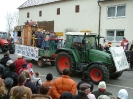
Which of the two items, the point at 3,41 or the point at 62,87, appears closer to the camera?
the point at 62,87

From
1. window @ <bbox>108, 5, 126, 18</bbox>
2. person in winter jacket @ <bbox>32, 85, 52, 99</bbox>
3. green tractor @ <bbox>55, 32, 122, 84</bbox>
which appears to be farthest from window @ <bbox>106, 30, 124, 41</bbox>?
person in winter jacket @ <bbox>32, 85, 52, 99</bbox>

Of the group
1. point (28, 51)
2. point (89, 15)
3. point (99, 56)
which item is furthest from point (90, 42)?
point (89, 15)

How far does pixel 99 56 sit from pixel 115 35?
11.5 metres

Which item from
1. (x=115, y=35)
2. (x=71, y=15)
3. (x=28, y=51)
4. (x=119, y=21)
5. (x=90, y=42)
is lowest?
(x=28, y=51)

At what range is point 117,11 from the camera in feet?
69.1

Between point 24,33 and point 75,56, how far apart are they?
19.6 ft

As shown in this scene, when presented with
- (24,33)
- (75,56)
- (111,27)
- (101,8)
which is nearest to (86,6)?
(101,8)

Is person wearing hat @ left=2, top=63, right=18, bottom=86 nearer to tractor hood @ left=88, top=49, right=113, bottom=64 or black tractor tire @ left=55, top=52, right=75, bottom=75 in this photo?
black tractor tire @ left=55, top=52, right=75, bottom=75

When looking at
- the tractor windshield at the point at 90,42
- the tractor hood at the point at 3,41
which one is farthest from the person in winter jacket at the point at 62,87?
the tractor hood at the point at 3,41

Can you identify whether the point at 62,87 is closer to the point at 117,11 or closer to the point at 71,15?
the point at 117,11

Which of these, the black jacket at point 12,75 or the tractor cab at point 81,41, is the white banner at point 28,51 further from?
the black jacket at point 12,75

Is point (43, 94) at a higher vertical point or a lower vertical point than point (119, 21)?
lower

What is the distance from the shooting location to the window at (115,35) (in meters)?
20.8

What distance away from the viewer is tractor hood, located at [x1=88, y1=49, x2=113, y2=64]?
394 inches
